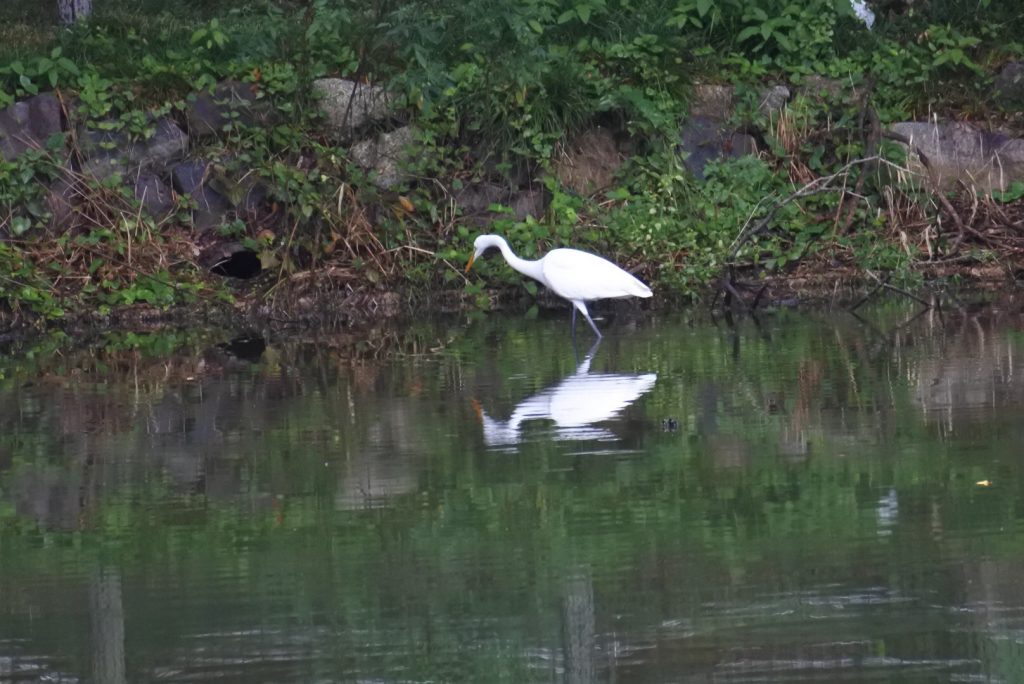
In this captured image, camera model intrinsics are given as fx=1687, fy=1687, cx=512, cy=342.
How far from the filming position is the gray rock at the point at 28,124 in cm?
1569

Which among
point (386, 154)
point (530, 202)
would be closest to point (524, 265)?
point (530, 202)

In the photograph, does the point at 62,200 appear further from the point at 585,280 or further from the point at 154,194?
the point at 585,280

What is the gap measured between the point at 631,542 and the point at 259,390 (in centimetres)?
489

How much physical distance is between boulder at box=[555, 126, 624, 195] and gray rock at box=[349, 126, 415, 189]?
149cm

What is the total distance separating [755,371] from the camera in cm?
1048

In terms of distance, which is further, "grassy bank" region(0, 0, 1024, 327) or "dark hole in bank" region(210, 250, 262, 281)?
"dark hole in bank" region(210, 250, 262, 281)

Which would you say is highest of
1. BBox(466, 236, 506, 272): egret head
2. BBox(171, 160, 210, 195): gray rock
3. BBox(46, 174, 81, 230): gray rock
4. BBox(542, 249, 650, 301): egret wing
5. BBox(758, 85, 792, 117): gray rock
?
BBox(758, 85, 792, 117): gray rock

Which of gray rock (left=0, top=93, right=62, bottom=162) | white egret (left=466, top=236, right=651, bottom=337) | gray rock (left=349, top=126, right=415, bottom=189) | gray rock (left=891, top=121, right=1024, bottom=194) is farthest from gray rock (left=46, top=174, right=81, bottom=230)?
gray rock (left=891, top=121, right=1024, bottom=194)

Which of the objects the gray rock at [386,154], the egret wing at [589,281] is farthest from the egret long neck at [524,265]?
the gray rock at [386,154]

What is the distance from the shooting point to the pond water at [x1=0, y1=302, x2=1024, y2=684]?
205 inches

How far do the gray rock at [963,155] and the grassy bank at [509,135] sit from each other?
0.86 ft

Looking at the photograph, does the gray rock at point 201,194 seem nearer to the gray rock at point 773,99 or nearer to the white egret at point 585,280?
the white egret at point 585,280

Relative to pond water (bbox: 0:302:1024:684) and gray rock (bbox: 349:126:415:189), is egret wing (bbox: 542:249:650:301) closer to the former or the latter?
pond water (bbox: 0:302:1024:684)

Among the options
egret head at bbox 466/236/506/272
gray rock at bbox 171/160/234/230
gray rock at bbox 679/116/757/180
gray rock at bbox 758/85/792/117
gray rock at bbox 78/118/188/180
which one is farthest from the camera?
gray rock at bbox 758/85/792/117
